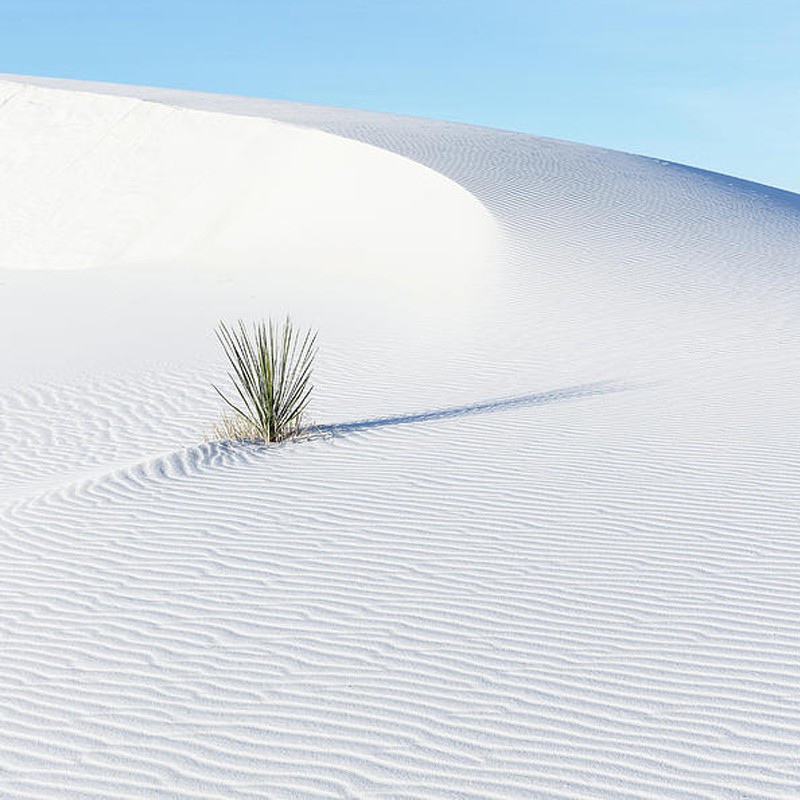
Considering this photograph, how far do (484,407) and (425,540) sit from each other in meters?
4.41

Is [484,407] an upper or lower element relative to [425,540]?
upper

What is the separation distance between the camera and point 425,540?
21.6ft

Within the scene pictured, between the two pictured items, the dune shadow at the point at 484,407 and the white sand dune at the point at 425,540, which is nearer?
the white sand dune at the point at 425,540

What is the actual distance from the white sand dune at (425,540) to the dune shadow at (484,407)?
0.07m

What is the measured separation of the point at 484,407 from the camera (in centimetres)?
1090

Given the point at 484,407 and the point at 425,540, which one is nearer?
the point at 425,540

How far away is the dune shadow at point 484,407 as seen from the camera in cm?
1026

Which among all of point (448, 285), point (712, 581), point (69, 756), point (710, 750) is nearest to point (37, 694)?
point (69, 756)

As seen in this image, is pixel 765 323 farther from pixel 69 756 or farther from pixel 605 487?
pixel 69 756

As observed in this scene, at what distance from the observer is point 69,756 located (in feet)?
13.9

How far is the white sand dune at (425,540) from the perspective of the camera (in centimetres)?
420

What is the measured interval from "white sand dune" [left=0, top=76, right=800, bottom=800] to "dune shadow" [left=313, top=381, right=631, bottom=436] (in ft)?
0.24

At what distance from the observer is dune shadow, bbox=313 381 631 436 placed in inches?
404

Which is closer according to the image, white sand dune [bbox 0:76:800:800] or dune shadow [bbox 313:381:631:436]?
white sand dune [bbox 0:76:800:800]
